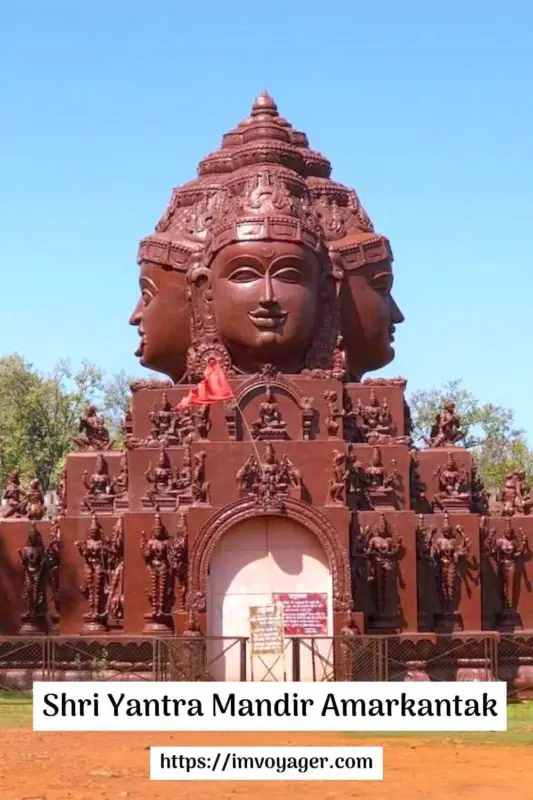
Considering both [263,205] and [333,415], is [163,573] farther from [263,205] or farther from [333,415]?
[263,205]

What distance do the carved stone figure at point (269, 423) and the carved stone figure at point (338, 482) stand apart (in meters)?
2.11

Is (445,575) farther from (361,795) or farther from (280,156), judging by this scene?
(361,795)

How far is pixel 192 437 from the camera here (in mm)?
36969

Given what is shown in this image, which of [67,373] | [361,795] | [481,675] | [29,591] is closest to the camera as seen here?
[361,795]

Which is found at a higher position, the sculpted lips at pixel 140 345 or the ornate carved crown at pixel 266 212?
the ornate carved crown at pixel 266 212

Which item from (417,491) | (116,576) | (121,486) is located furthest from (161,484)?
(417,491)

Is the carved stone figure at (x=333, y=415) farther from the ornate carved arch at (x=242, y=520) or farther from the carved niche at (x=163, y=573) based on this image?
the carved niche at (x=163, y=573)

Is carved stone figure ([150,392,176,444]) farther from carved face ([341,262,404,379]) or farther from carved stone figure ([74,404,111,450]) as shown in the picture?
carved face ([341,262,404,379])

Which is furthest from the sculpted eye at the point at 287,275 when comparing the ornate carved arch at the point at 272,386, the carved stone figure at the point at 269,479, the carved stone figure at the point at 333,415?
the carved stone figure at the point at 269,479

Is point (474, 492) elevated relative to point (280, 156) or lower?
lower

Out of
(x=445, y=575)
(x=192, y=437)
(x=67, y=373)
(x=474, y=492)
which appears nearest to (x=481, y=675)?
(x=445, y=575)

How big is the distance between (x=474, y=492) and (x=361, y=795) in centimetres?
1906

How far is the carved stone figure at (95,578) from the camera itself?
1428 inches

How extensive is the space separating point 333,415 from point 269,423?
1.48 metres
